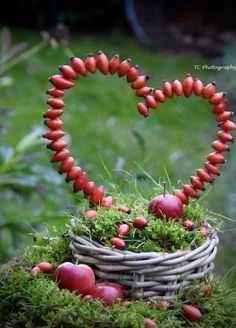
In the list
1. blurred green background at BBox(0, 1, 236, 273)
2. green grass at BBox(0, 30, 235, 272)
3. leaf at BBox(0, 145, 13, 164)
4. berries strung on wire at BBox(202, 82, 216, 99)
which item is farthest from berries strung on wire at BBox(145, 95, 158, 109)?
green grass at BBox(0, 30, 235, 272)

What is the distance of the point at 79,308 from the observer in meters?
1.38

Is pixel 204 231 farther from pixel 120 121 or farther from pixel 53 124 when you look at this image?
pixel 120 121

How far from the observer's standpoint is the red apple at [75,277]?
1.45m

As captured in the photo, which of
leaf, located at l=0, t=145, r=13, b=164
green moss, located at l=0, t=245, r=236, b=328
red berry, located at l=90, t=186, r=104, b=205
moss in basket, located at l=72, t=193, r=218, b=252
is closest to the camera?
green moss, located at l=0, t=245, r=236, b=328

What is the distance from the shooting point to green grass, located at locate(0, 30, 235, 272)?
4547 millimetres

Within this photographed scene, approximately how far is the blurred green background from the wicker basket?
28.0 inches

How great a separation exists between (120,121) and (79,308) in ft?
13.6

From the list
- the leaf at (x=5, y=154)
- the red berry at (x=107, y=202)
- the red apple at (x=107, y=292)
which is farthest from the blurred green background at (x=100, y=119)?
the red apple at (x=107, y=292)

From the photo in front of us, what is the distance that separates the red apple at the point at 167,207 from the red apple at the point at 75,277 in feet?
0.62

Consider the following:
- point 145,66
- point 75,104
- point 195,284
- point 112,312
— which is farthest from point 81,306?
point 145,66

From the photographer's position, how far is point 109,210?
A: 1.58 metres

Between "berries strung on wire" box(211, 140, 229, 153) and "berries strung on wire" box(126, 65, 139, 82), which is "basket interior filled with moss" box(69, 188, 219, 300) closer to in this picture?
"berries strung on wire" box(211, 140, 229, 153)

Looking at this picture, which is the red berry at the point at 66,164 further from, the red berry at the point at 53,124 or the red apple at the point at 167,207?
the red apple at the point at 167,207

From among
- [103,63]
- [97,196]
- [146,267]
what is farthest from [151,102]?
[146,267]
